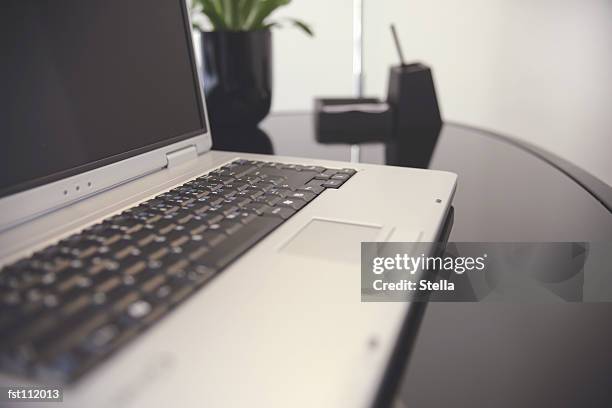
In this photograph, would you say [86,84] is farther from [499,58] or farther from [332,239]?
[499,58]

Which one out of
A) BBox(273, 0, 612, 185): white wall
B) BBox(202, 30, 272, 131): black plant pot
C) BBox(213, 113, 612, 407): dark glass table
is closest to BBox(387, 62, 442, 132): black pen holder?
BBox(202, 30, 272, 131): black plant pot

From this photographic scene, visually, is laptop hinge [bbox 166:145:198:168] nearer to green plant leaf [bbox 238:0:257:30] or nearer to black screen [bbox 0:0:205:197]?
black screen [bbox 0:0:205:197]

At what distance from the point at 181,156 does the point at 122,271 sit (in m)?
0.31

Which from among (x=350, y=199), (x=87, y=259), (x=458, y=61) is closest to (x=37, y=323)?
(x=87, y=259)

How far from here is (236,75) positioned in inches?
33.8

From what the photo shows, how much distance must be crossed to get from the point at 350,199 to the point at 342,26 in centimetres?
152

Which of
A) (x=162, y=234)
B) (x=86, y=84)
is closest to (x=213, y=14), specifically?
(x=86, y=84)

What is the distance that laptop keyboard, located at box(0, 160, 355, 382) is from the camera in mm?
214

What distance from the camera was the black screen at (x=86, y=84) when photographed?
38 cm

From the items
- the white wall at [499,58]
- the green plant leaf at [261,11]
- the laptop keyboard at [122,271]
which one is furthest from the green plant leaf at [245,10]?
the white wall at [499,58]

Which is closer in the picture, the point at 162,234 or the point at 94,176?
the point at 162,234

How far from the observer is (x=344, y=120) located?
0.93 metres

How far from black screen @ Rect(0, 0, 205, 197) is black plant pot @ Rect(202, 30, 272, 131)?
0.24 m

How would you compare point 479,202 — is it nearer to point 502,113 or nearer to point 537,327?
point 537,327
